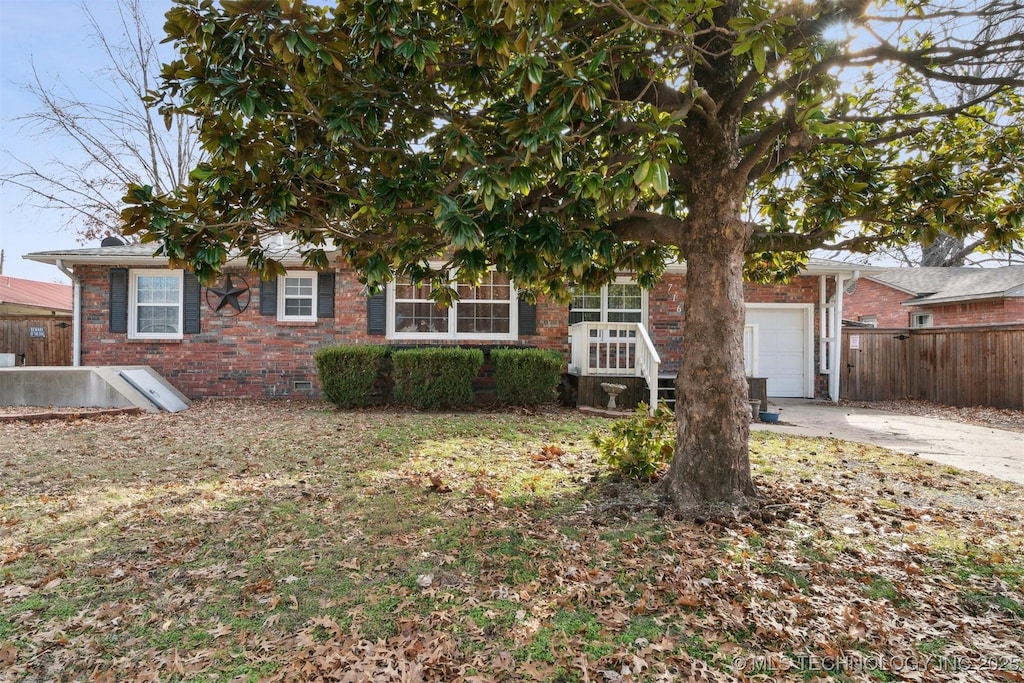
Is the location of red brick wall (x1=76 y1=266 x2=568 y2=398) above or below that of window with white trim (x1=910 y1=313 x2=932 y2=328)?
below

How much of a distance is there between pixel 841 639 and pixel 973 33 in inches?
198

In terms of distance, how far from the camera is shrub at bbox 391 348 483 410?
30.2 ft

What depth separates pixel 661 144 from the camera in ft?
9.32

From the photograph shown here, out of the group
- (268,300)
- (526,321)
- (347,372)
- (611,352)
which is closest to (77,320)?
(268,300)

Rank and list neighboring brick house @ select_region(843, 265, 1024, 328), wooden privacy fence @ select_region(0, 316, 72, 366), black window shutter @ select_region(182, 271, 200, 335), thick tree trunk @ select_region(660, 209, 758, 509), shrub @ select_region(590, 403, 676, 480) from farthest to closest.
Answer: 1. neighboring brick house @ select_region(843, 265, 1024, 328)
2. wooden privacy fence @ select_region(0, 316, 72, 366)
3. black window shutter @ select_region(182, 271, 200, 335)
4. shrub @ select_region(590, 403, 676, 480)
5. thick tree trunk @ select_region(660, 209, 758, 509)

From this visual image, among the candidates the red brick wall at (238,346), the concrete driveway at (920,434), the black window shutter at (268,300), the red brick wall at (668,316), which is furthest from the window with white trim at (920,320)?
the black window shutter at (268,300)

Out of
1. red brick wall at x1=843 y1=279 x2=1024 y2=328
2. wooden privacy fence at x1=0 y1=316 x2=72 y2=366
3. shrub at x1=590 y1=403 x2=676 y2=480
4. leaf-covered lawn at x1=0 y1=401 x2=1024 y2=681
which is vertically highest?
red brick wall at x1=843 y1=279 x2=1024 y2=328

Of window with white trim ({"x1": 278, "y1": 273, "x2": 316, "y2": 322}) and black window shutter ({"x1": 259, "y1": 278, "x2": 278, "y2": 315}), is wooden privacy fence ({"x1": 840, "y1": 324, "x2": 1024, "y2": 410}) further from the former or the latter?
black window shutter ({"x1": 259, "y1": 278, "x2": 278, "y2": 315})

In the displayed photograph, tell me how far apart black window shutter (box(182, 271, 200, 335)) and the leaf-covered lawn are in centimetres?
571

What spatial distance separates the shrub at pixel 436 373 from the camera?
922cm

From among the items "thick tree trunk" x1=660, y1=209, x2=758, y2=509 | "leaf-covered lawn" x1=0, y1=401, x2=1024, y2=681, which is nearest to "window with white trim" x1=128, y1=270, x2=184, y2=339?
"leaf-covered lawn" x1=0, y1=401, x2=1024, y2=681

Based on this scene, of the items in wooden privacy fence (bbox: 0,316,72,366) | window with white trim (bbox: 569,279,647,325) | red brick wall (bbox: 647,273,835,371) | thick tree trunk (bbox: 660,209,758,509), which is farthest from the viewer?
wooden privacy fence (bbox: 0,316,72,366)

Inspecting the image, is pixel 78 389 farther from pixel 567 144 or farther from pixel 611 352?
pixel 567 144

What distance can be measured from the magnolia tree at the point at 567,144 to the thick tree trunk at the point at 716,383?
2 centimetres
